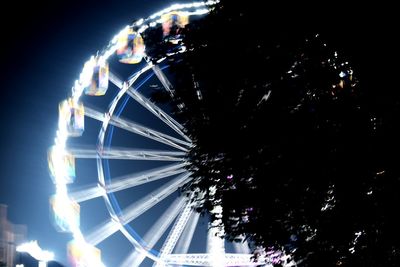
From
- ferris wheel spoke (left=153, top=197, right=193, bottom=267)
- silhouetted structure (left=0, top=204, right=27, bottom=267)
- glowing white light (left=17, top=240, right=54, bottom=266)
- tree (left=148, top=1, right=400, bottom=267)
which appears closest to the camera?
tree (left=148, top=1, right=400, bottom=267)

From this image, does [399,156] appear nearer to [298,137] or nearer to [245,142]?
[298,137]

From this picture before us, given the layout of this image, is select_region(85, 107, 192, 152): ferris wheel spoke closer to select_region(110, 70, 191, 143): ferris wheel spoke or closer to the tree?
select_region(110, 70, 191, 143): ferris wheel spoke

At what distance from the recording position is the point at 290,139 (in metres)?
7.66

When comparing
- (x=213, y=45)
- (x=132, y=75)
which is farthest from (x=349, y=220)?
(x=132, y=75)

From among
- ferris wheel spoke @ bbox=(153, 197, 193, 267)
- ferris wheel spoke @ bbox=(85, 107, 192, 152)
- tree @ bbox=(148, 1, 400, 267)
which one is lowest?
tree @ bbox=(148, 1, 400, 267)

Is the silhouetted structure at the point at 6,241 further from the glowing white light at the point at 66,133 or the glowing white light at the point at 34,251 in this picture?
the glowing white light at the point at 66,133

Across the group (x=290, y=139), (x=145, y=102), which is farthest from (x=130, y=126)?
(x=290, y=139)

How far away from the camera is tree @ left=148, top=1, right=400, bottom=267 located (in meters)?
7.15

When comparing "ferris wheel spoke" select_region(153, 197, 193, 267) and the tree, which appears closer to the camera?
the tree

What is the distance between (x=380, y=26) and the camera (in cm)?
695

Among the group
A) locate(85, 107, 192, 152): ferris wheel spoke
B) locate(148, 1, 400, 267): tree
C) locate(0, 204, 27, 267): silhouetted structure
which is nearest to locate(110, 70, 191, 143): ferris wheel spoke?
locate(85, 107, 192, 152): ferris wheel spoke

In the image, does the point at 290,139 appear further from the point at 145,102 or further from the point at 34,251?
the point at 34,251

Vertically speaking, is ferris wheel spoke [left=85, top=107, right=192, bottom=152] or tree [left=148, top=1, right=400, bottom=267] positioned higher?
ferris wheel spoke [left=85, top=107, right=192, bottom=152]

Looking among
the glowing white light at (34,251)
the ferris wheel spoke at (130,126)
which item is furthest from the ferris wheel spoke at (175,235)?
the glowing white light at (34,251)
